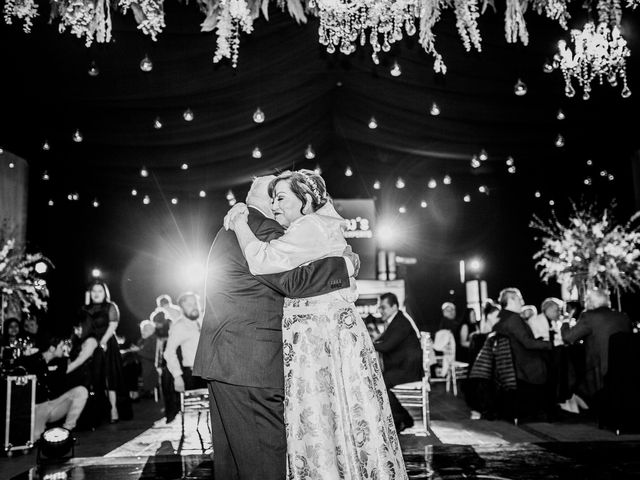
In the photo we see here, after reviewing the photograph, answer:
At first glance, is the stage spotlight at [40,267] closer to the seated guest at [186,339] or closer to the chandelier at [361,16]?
the seated guest at [186,339]

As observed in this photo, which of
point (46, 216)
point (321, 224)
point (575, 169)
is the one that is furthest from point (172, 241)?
point (321, 224)

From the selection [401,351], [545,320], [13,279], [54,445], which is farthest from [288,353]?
[13,279]

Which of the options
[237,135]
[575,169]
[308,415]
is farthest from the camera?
[575,169]

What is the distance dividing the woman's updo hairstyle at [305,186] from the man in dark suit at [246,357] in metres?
0.22

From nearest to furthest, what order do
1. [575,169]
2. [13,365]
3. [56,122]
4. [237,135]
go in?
[13,365], [56,122], [237,135], [575,169]

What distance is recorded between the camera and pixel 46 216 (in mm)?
9938

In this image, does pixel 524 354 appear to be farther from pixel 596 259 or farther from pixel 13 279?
pixel 13 279

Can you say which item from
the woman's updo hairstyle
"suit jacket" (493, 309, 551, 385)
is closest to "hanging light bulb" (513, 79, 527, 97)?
"suit jacket" (493, 309, 551, 385)

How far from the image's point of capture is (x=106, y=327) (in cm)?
644

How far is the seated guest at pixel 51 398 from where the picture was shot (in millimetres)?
5375

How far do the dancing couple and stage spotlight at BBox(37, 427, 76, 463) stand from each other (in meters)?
2.48

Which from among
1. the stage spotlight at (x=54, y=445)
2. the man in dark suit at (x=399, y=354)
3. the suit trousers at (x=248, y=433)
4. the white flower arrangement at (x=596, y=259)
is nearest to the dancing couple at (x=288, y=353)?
the suit trousers at (x=248, y=433)

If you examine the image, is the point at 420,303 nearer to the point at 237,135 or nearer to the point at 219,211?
the point at 219,211

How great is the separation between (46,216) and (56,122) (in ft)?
14.1
